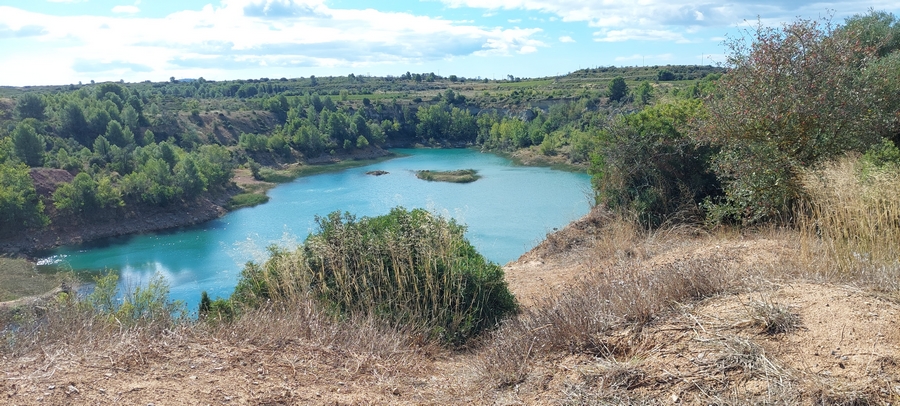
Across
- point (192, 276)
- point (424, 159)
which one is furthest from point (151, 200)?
point (424, 159)

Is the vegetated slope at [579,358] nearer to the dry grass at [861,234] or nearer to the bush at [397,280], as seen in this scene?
the dry grass at [861,234]

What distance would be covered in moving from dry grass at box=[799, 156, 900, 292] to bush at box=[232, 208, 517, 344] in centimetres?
339

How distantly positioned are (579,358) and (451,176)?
146ft

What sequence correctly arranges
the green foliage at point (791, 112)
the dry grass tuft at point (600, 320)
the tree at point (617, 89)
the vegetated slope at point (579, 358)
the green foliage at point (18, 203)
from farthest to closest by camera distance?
the tree at point (617, 89) → the green foliage at point (18, 203) → the green foliage at point (791, 112) → the dry grass tuft at point (600, 320) → the vegetated slope at point (579, 358)

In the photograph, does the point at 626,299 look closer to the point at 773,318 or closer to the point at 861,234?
the point at 773,318

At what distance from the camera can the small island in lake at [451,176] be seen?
47.2 m

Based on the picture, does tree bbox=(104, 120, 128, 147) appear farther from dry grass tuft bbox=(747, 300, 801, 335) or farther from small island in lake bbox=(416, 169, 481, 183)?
dry grass tuft bbox=(747, 300, 801, 335)

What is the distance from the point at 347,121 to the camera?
232ft

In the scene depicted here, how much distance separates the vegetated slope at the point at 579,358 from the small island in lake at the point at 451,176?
41561mm

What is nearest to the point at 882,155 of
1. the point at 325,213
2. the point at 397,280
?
the point at 397,280

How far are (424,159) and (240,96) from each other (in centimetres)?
4796

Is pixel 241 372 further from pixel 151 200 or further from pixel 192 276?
pixel 151 200

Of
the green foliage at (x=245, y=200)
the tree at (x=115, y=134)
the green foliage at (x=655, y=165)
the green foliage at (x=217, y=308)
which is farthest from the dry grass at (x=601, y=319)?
the tree at (x=115, y=134)

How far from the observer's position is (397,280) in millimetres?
6973
